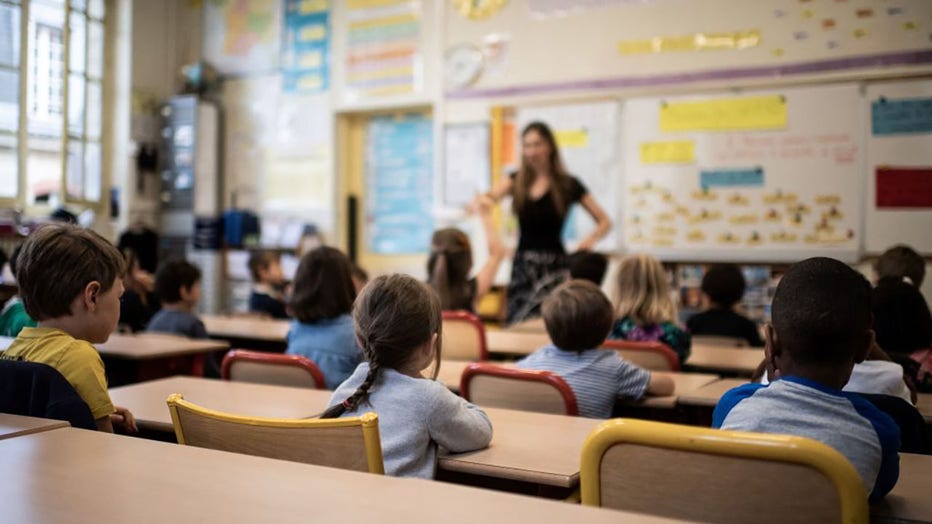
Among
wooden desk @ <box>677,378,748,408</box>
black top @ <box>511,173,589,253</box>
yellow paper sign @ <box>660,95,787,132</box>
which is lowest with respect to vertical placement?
wooden desk @ <box>677,378,748,408</box>

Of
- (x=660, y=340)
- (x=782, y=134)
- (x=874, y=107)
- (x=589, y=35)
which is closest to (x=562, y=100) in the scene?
(x=589, y=35)

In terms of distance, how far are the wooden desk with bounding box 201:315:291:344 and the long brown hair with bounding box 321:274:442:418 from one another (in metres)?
2.34

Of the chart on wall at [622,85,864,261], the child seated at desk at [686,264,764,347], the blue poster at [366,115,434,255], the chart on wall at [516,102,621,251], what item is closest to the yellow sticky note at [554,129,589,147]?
the chart on wall at [516,102,621,251]

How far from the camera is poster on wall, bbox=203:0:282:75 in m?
8.30

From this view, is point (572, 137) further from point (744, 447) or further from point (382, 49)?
point (744, 447)

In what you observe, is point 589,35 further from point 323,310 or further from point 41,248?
point 41,248

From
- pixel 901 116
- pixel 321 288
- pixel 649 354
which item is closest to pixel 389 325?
pixel 321 288

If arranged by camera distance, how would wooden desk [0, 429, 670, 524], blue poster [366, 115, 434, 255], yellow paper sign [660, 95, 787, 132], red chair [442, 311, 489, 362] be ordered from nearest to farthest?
wooden desk [0, 429, 670, 524] → red chair [442, 311, 489, 362] → yellow paper sign [660, 95, 787, 132] → blue poster [366, 115, 434, 255]

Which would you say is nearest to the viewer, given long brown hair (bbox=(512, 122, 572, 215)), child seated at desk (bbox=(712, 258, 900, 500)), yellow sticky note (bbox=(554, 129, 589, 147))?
child seated at desk (bbox=(712, 258, 900, 500))

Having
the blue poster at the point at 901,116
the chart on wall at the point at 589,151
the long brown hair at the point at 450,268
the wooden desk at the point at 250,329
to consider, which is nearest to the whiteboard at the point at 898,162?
the blue poster at the point at 901,116

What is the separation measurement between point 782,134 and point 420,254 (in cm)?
337

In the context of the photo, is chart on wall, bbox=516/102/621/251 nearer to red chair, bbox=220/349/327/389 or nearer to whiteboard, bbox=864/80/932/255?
whiteboard, bbox=864/80/932/255

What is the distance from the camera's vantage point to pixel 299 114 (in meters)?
8.15

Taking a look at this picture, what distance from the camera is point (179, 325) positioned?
4.08 metres
